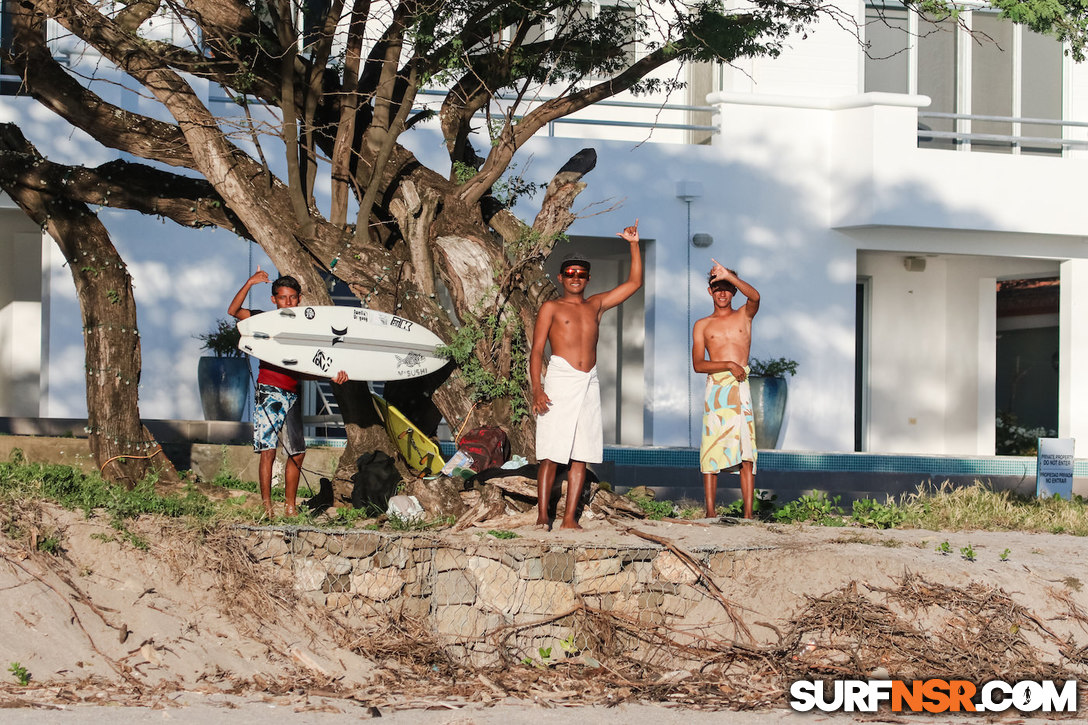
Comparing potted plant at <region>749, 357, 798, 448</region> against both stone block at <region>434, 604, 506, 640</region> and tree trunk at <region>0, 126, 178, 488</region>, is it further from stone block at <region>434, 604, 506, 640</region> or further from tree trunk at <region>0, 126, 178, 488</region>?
stone block at <region>434, 604, 506, 640</region>

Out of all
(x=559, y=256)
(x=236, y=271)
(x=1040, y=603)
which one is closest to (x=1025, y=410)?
(x=559, y=256)

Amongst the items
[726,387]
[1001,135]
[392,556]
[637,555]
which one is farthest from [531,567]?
[1001,135]

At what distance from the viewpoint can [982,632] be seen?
21.3ft

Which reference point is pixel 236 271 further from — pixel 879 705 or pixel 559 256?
pixel 879 705

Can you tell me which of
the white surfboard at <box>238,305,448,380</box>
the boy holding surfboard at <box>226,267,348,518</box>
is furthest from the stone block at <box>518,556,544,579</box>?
the white surfboard at <box>238,305,448,380</box>

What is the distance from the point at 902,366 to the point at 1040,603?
9939 mm

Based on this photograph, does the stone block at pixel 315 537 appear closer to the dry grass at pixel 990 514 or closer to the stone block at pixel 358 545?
the stone block at pixel 358 545

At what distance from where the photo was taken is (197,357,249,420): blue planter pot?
12773 millimetres

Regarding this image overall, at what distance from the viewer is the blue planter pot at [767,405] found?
45.3 ft

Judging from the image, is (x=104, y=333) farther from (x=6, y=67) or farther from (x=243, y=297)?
(x=6, y=67)

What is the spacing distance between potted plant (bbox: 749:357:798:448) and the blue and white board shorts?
692cm

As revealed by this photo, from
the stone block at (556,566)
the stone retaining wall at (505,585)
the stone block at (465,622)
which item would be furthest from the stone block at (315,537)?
the stone block at (556,566)

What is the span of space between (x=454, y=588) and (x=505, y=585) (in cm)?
29

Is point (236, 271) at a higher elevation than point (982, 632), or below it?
higher
